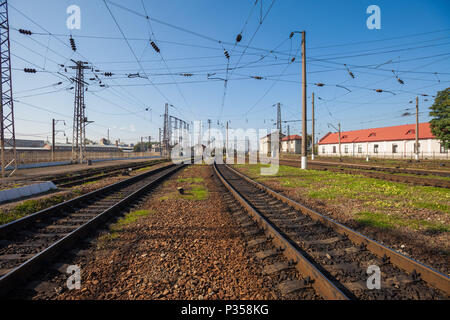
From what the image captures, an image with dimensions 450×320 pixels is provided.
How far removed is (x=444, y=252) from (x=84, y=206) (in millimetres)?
9310

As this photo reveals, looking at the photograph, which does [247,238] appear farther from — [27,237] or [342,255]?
[27,237]

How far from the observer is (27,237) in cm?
464

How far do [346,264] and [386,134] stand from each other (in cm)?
6362

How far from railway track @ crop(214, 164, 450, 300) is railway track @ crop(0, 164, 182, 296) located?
3.73 meters

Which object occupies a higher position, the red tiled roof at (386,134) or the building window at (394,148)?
the red tiled roof at (386,134)

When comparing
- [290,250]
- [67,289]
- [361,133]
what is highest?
Result: [361,133]

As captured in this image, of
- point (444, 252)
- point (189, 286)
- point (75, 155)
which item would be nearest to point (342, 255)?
point (444, 252)

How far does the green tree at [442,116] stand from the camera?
107 ft

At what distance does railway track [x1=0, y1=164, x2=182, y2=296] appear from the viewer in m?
3.18

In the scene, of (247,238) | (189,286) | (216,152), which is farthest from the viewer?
(216,152)

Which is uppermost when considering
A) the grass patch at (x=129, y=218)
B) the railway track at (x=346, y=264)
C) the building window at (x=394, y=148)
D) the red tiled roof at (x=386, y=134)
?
the red tiled roof at (x=386, y=134)

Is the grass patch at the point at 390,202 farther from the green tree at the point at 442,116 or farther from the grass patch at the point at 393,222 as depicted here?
the green tree at the point at 442,116

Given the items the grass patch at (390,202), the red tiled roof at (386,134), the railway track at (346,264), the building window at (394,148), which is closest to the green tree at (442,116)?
the red tiled roof at (386,134)

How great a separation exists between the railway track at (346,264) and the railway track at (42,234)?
12.2 ft
